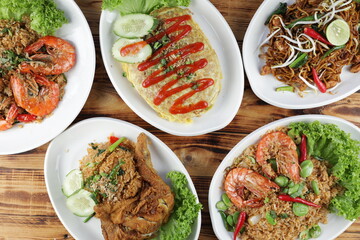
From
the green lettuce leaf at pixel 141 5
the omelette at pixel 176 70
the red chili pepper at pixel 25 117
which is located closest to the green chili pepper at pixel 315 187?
the omelette at pixel 176 70

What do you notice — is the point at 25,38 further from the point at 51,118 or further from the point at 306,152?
the point at 306,152

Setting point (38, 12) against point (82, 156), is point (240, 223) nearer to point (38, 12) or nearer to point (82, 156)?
point (82, 156)

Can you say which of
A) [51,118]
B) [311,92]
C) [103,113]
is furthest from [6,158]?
[311,92]

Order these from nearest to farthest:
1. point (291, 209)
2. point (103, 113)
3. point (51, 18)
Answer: point (51, 18) → point (291, 209) → point (103, 113)

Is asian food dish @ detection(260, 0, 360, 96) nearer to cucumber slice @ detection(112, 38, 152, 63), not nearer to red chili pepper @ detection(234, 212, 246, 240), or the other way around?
cucumber slice @ detection(112, 38, 152, 63)

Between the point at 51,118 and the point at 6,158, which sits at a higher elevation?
the point at 51,118

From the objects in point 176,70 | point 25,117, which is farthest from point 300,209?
point 25,117

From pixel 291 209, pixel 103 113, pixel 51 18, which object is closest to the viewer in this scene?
pixel 51 18

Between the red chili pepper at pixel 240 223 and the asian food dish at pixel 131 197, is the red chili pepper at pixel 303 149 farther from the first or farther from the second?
the asian food dish at pixel 131 197
